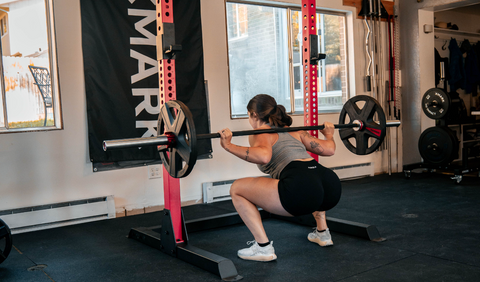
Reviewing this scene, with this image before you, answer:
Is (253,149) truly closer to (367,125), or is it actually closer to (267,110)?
(267,110)

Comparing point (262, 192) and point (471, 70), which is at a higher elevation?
point (471, 70)

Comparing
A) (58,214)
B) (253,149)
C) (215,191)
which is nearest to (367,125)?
(253,149)

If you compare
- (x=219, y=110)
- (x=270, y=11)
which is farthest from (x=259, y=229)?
(x=270, y=11)

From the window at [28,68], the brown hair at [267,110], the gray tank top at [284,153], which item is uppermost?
the window at [28,68]

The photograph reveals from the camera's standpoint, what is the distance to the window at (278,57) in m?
4.84

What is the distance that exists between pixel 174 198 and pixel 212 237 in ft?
2.15

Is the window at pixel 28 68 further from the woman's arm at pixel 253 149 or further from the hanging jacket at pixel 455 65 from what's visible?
the hanging jacket at pixel 455 65

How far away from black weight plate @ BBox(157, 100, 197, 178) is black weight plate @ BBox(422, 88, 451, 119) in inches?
166

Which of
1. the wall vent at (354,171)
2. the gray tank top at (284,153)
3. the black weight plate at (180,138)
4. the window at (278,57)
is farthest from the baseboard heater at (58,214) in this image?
the wall vent at (354,171)

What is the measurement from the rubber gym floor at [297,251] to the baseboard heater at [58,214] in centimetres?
9

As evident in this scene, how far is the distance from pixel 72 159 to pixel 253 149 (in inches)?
84.2

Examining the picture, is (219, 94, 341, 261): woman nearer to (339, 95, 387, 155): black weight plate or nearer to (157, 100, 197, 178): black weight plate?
(157, 100, 197, 178): black weight plate

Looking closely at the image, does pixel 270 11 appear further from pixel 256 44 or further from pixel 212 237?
pixel 212 237

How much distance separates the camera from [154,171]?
4.20m
